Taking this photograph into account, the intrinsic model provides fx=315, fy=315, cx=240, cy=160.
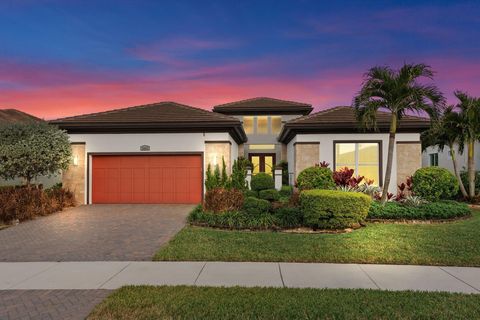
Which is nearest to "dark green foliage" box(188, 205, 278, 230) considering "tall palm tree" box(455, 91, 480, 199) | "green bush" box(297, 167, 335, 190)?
"green bush" box(297, 167, 335, 190)

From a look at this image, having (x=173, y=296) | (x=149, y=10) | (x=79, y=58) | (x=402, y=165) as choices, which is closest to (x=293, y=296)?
(x=173, y=296)

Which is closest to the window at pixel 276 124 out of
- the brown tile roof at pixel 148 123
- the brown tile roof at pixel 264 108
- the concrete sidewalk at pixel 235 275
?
the brown tile roof at pixel 264 108

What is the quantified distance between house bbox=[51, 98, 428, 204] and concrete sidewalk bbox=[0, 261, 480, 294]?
921cm

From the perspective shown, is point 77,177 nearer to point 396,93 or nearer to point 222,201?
point 222,201

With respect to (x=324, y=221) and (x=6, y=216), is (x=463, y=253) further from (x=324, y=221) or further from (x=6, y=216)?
(x=6, y=216)

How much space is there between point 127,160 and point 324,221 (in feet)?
35.1

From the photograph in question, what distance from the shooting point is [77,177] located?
1614 cm

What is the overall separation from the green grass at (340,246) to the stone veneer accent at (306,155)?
285 inches

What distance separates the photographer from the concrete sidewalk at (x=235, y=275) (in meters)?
5.47

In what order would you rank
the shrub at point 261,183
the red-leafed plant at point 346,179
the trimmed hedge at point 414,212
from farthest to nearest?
the shrub at point 261,183, the red-leafed plant at point 346,179, the trimmed hedge at point 414,212

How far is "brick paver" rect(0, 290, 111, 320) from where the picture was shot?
4.32 meters

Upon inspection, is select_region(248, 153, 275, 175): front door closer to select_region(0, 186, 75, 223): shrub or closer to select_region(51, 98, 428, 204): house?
select_region(51, 98, 428, 204): house

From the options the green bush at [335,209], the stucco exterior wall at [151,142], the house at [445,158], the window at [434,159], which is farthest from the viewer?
the window at [434,159]

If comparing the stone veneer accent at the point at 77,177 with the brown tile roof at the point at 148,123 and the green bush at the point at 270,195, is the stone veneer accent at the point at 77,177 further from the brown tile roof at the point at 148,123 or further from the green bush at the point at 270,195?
the green bush at the point at 270,195
